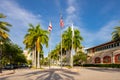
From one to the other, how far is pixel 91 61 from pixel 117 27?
31.5 m

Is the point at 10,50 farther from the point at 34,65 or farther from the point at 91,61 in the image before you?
the point at 91,61

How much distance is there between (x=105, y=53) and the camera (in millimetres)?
68562

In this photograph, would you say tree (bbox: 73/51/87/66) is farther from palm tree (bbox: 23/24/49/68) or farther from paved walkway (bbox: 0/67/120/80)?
paved walkway (bbox: 0/67/120/80)

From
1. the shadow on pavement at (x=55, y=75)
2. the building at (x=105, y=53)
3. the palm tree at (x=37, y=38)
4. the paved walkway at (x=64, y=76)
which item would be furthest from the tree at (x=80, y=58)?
the shadow on pavement at (x=55, y=75)

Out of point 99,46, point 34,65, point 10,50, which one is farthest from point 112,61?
point 10,50

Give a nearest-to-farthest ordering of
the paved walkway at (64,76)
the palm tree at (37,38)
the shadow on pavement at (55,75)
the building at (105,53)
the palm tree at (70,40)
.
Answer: the paved walkway at (64,76), the shadow on pavement at (55,75), the palm tree at (37,38), the building at (105,53), the palm tree at (70,40)

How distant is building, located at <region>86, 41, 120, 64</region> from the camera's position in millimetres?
61375

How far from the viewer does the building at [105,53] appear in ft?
201

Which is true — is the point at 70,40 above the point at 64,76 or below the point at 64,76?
above

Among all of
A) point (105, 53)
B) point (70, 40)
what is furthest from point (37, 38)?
point (105, 53)

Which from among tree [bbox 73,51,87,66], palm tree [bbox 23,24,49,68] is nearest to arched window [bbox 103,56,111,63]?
tree [bbox 73,51,87,66]

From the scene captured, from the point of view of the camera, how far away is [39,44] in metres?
56.2

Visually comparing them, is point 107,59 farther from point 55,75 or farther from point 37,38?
point 55,75

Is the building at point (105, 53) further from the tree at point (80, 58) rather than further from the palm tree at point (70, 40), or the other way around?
the palm tree at point (70, 40)
